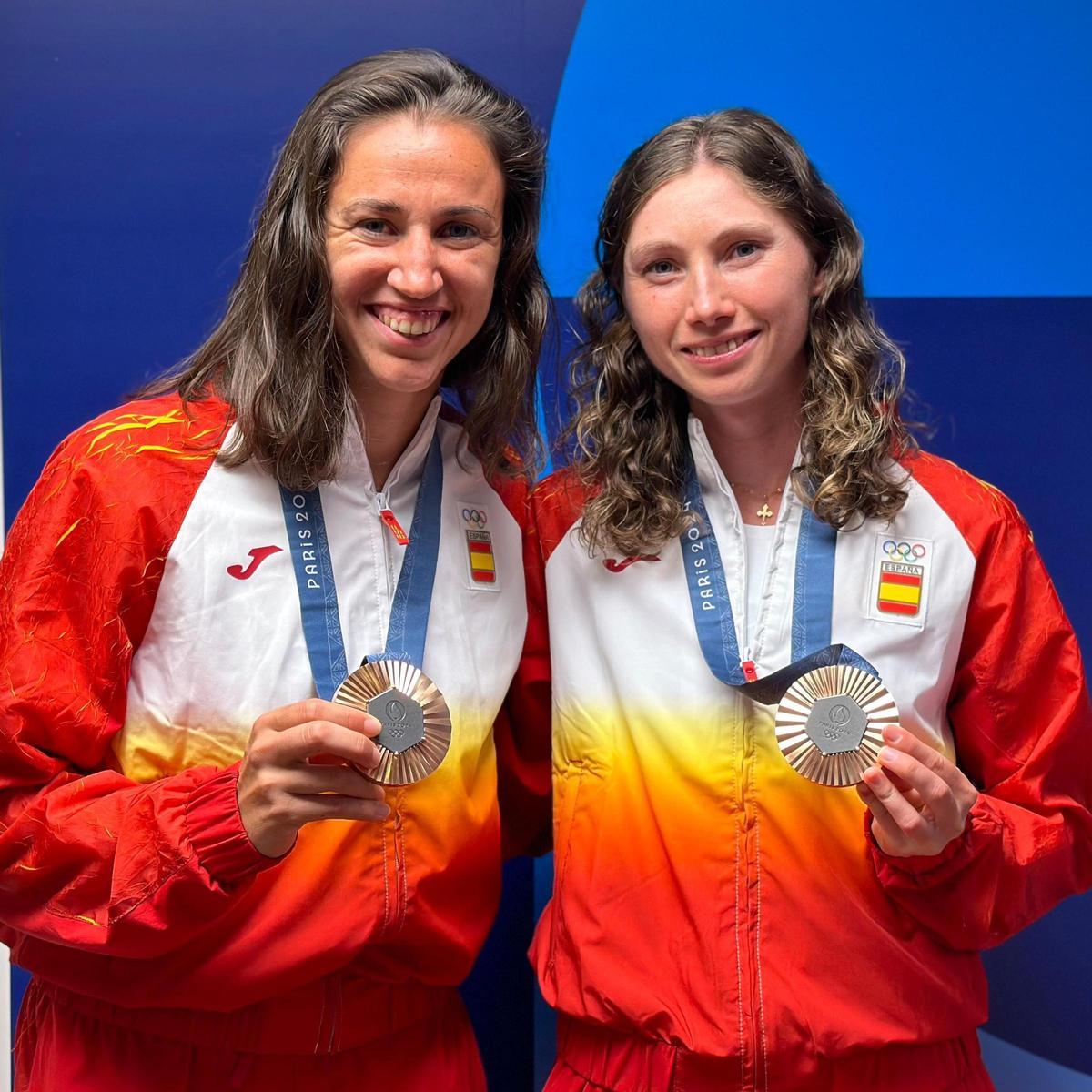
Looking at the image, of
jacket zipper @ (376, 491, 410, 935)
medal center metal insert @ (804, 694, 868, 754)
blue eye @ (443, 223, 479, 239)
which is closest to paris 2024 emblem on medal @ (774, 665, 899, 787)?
medal center metal insert @ (804, 694, 868, 754)

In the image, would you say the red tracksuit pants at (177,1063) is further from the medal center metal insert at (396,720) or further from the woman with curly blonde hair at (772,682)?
the medal center metal insert at (396,720)

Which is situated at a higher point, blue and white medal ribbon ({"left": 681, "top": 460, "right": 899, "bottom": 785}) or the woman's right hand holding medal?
blue and white medal ribbon ({"left": 681, "top": 460, "right": 899, "bottom": 785})

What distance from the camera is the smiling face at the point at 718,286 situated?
2215 mm

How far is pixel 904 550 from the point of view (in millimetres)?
2221

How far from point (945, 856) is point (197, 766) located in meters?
1.11

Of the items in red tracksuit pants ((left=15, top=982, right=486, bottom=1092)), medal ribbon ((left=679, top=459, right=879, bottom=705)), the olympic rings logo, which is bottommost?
red tracksuit pants ((left=15, top=982, right=486, bottom=1092))

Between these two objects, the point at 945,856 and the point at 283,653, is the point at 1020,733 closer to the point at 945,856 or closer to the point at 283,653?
the point at 945,856

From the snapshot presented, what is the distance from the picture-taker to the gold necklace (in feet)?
7.58

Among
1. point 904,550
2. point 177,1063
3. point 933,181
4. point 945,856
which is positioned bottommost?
point 177,1063

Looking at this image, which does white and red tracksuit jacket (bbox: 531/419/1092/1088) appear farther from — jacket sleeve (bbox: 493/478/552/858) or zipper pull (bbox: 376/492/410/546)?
zipper pull (bbox: 376/492/410/546)

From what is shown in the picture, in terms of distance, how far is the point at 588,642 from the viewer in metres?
2.35

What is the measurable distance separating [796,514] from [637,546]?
0.27 meters

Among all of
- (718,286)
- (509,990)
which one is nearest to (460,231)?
(718,286)

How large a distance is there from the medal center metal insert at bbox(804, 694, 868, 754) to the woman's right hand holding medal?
0.60 meters
